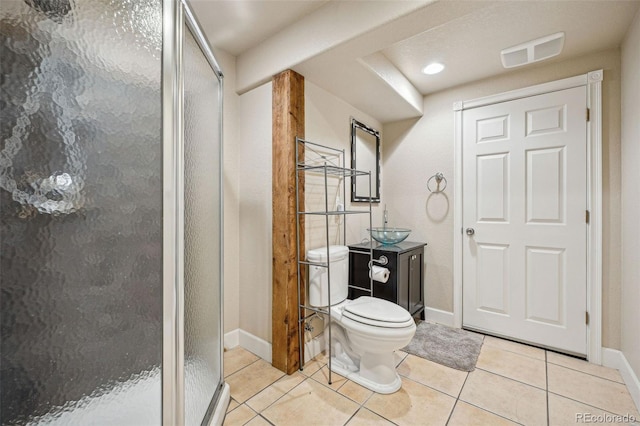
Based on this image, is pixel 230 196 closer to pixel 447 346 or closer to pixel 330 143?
pixel 330 143

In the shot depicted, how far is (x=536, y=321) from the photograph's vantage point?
2.15 meters

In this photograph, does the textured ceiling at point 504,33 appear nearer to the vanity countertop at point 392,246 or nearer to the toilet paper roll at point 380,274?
the vanity countertop at point 392,246

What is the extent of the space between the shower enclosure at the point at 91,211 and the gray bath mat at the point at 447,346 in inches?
68.5

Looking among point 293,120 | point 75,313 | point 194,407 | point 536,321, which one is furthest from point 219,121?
point 536,321

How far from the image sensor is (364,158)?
2697 millimetres

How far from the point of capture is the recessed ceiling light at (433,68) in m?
2.18

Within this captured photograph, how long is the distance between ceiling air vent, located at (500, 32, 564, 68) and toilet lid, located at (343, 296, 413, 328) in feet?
6.42

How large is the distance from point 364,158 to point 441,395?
6.47 ft

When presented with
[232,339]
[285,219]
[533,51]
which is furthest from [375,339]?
[533,51]

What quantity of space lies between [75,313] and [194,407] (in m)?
0.70

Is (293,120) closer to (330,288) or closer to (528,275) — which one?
(330,288)

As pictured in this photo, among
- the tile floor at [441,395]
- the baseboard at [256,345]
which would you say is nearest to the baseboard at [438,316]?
the tile floor at [441,395]

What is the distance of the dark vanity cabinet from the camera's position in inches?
86.7

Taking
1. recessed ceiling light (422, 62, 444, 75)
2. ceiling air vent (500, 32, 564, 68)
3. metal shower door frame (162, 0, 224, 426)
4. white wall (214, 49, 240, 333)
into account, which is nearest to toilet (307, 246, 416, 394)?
white wall (214, 49, 240, 333)
